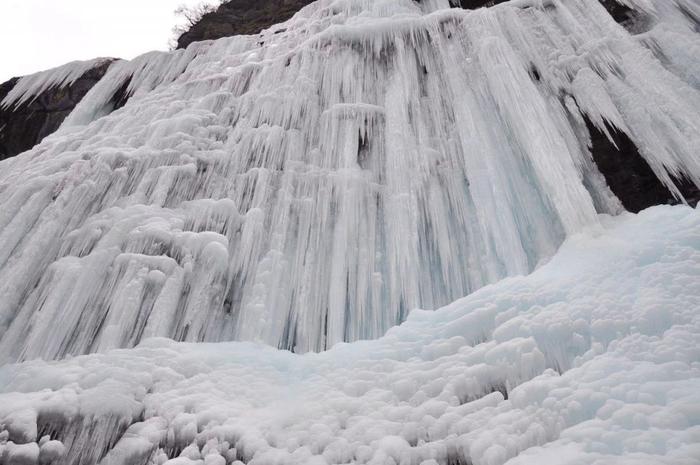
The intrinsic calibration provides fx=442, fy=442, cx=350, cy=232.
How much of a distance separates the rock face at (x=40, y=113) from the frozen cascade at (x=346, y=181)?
2.71m

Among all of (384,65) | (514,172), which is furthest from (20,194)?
(514,172)

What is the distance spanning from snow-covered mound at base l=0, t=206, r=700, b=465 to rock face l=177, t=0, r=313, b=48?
8374 mm

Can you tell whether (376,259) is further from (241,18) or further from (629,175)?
(241,18)

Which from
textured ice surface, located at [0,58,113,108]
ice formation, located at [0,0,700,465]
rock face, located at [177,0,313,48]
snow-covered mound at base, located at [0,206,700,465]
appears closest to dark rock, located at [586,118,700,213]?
ice formation, located at [0,0,700,465]

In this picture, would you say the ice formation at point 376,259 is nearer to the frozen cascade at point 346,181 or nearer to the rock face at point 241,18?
the frozen cascade at point 346,181

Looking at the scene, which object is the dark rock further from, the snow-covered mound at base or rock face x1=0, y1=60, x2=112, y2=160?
rock face x1=0, y1=60, x2=112, y2=160

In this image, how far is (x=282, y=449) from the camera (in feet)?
8.11

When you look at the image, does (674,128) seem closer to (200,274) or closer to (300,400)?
(300,400)

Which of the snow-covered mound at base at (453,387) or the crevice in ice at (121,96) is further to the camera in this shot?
the crevice in ice at (121,96)

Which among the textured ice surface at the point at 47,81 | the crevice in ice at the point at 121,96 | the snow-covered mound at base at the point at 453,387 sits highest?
the textured ice surface at the point at 47,81

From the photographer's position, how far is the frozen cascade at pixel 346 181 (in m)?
3.69

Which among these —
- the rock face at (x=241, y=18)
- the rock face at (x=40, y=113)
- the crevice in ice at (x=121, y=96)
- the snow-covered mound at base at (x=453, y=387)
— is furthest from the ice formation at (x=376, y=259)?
the rock face at (x=241, y=18)

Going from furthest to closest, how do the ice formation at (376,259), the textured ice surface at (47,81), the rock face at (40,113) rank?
the textured ice surface at (47,81) < the rock face at (40,113) < the ice formation at (376,259)

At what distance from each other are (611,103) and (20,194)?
6.13 metres
